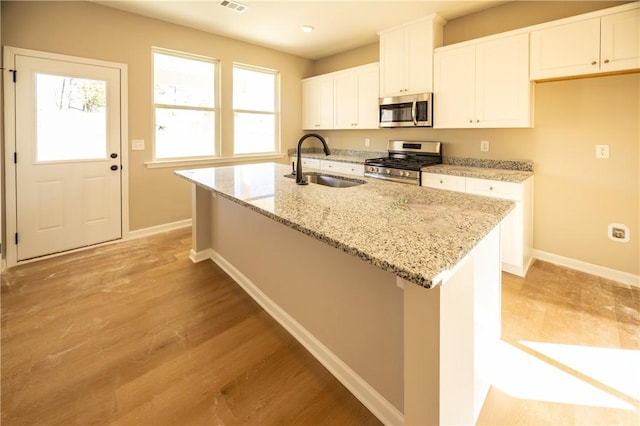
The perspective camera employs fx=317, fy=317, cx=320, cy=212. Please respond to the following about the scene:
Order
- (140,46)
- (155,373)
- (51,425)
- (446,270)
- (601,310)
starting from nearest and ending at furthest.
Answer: (446,270), (51,425), (155,373), (601,310), (140,46)

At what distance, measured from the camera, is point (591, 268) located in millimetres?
2951

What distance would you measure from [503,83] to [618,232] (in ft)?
5.55

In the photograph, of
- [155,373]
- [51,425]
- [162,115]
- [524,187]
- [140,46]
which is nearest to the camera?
[51,425]

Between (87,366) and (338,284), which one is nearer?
(338,284)

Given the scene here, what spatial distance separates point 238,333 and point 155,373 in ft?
1.65

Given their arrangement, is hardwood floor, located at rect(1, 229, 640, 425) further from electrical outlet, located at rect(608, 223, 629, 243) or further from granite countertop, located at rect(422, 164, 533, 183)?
granite countertop, located at rect(422, 164, 533, 183)

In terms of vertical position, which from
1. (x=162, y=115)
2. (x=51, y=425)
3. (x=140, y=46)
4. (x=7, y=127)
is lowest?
(x=51, y=425)

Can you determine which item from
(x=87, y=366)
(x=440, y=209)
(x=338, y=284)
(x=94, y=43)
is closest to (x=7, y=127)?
(x=94, y=43)

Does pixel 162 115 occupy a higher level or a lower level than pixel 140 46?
lower

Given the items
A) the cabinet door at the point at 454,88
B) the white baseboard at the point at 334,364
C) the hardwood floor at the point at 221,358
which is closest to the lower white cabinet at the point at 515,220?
the hardwood floor at the point at 221,358

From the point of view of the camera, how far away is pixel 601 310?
229 centimetres

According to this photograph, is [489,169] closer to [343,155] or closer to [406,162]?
[406,162]

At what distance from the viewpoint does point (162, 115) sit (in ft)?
13.3

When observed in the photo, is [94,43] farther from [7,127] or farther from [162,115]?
[7,127]
